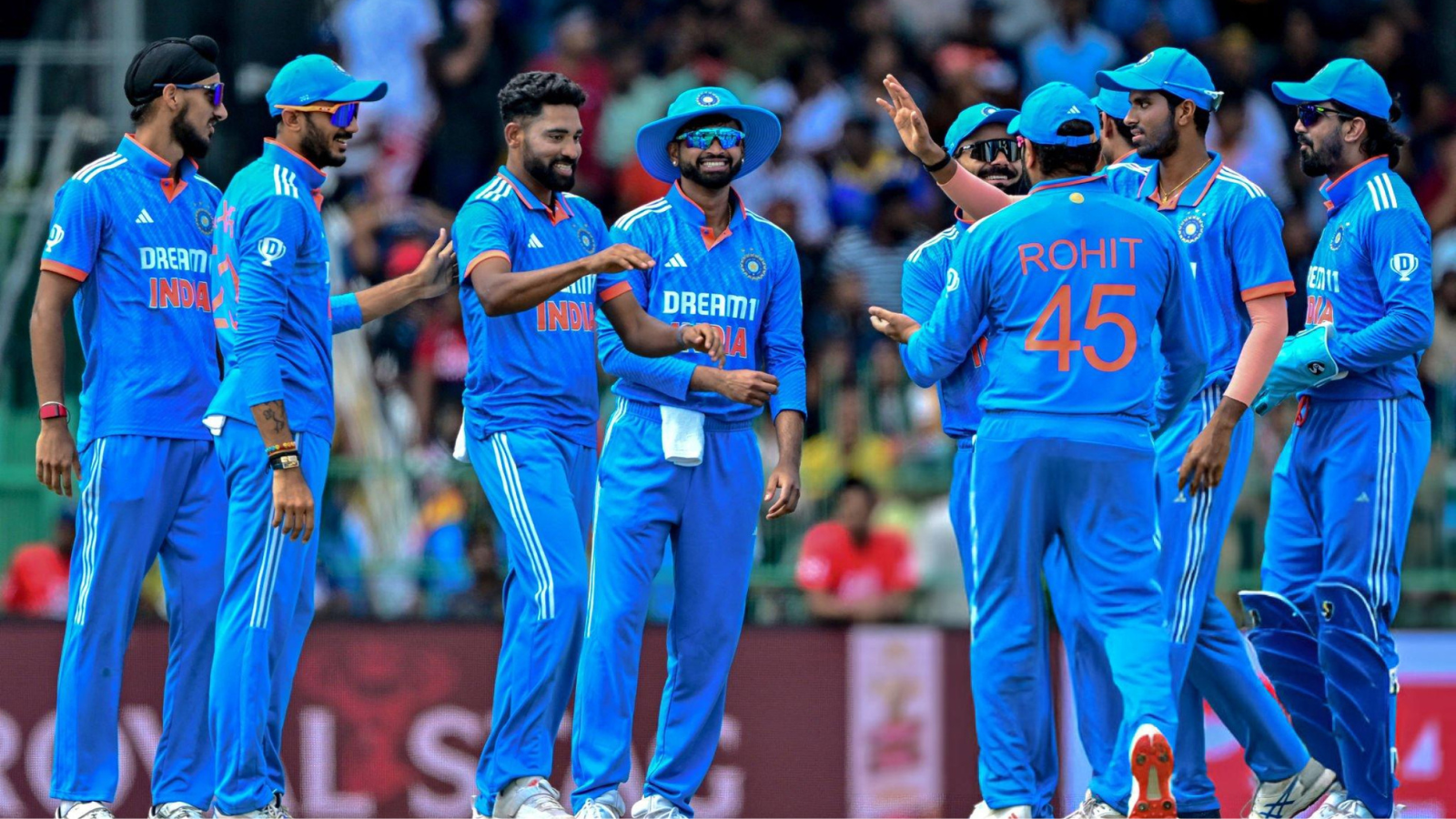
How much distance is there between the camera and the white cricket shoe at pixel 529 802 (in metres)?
7.77

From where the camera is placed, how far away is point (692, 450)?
26.5 feet

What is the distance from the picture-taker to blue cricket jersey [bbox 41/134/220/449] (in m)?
8.06

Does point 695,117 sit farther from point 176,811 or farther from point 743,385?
point 176,811

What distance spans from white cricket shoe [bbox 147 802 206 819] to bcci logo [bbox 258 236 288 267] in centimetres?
201

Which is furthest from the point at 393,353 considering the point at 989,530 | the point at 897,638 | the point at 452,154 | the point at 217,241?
the point at 989,530

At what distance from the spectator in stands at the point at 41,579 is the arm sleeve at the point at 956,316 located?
6.78 meters

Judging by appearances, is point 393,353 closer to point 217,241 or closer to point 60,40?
point 60,40

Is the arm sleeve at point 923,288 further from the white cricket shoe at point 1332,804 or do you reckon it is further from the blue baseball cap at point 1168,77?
the white cricket shoe at point 1332,804

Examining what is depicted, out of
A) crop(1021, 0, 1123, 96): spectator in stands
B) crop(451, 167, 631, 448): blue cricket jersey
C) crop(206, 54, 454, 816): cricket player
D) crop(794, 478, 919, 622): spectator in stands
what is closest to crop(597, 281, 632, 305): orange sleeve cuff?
crop(451, 167, 631, 448): blue cricket jersey

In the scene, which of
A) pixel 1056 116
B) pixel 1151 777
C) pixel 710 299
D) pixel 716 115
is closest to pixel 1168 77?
pixel 1056 116

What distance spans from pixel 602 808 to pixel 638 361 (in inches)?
64.4

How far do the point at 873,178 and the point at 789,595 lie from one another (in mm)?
4206

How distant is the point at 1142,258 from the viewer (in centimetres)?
756

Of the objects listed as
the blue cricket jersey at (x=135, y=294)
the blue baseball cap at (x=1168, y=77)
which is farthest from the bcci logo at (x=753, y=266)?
the blue cricket jersey at (x=135, y=294)
